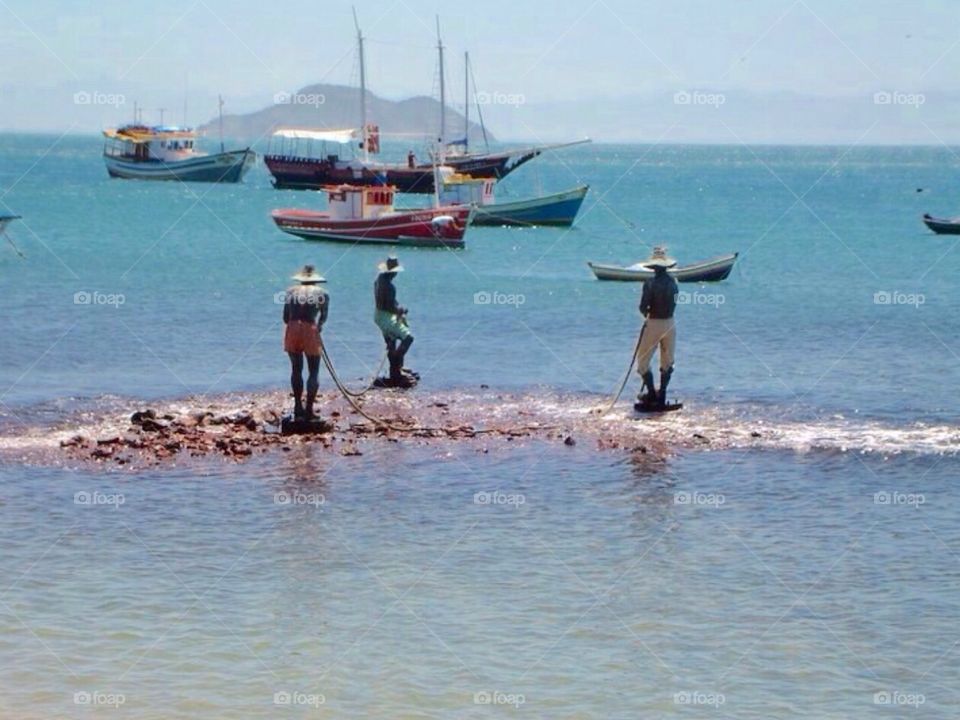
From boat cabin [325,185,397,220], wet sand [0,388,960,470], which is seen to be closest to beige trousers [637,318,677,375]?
wet sand [0,388,960,470]

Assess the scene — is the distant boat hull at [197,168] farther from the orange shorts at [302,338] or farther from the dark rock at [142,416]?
the orange shorts at [302,338]

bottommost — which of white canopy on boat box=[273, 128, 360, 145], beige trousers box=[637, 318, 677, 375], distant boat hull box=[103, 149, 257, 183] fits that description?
beige trousers box=[637, 318, 677, 375]

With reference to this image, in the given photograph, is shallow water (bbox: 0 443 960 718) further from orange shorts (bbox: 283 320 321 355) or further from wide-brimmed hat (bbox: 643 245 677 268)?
wide-brimmed hat (bbox: 643 245 677 268)

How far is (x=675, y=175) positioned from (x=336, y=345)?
155 metres

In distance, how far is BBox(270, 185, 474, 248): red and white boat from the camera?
5041 centimetres

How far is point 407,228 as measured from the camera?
50312mm

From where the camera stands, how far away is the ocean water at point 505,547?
11352mm

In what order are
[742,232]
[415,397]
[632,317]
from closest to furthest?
[415,397]
[632,317]
[742,232]

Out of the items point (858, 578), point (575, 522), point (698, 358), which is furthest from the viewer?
point (698, 358)

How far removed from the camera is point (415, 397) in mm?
22281

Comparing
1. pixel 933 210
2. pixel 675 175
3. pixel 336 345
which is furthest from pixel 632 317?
pixel 675 175

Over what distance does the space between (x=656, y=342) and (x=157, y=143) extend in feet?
332

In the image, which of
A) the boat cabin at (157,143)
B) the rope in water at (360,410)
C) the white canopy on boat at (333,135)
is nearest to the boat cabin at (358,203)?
the rope in water at (360,410)

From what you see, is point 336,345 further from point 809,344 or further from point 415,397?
point 809,344
